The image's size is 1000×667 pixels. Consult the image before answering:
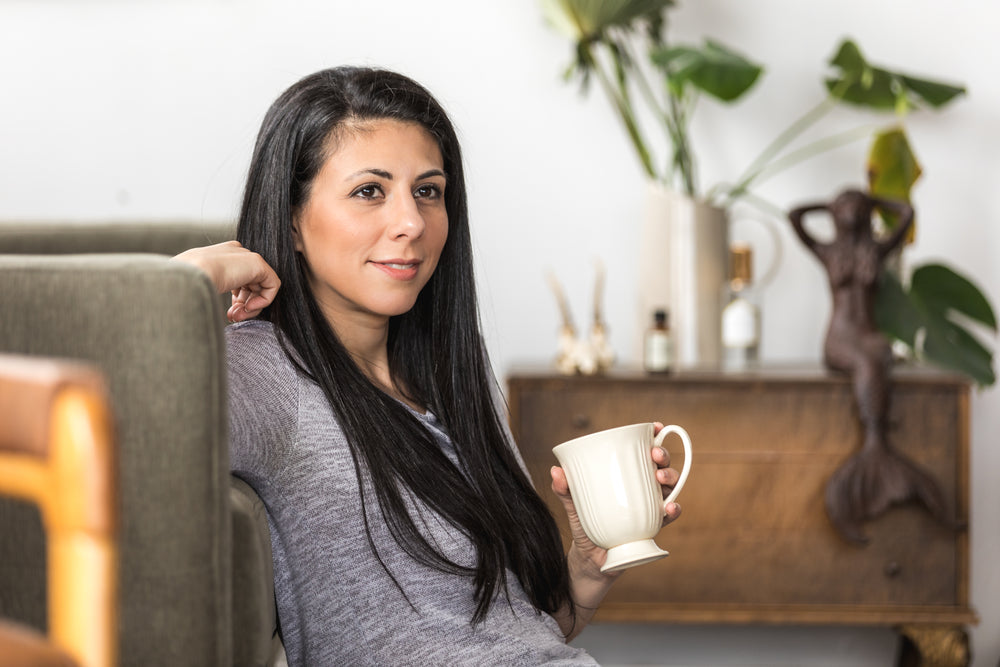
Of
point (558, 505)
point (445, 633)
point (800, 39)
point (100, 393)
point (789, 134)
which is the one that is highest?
point (800, 39)

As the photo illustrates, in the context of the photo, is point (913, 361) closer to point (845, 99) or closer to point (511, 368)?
point (845, 99)

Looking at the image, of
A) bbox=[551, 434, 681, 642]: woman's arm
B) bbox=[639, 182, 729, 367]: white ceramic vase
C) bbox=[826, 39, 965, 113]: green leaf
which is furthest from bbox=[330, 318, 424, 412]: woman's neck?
bbox=[826, 39, 965, 113]: green leaf

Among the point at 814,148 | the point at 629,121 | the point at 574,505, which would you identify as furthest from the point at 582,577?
the point at 814,148

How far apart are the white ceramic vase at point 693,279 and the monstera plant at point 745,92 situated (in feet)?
0.20

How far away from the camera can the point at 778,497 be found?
2021 mm

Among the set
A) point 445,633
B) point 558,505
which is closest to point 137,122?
point 558,505

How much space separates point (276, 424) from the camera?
3.15 ft

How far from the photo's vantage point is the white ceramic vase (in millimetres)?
2156

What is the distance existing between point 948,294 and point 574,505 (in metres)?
1.36

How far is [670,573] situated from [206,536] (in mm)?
1464

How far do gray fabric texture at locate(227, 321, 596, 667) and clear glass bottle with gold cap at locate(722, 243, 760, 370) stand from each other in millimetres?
1228

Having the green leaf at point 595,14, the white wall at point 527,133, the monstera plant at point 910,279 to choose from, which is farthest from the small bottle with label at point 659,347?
the green leaf at point 595,14

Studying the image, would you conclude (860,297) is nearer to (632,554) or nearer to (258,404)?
(632,554)

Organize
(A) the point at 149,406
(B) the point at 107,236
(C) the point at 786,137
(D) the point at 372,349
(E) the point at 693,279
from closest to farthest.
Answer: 1. (A) the point at 149,406
2. (D) the point at 372,349
3. (B) the point at 107,236
4. (E) the point at 693,279
5. (C) the point at 786,137
